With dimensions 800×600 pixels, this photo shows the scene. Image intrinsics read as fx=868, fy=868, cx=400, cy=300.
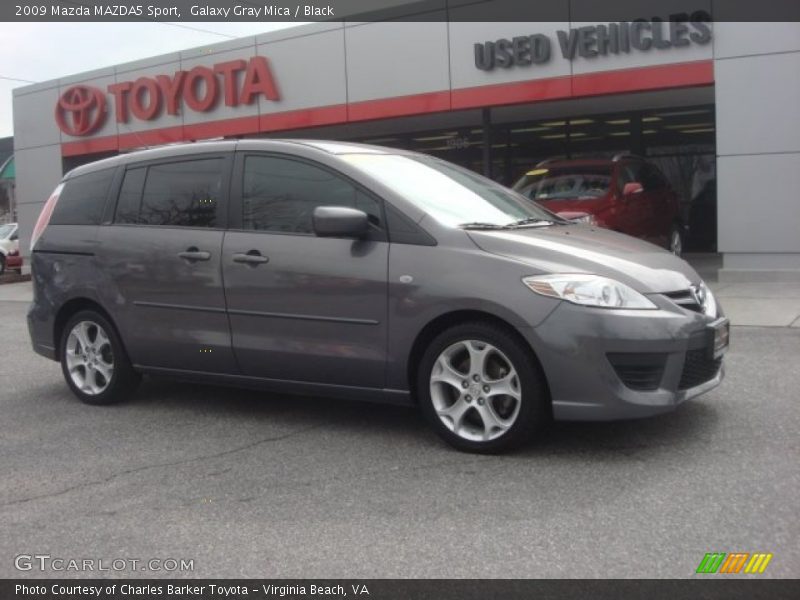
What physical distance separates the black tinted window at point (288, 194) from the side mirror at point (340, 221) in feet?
0.64

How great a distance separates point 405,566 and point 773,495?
67.7 inches

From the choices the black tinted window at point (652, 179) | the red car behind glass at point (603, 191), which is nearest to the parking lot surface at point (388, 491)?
the red car behind glass at point (603, 191)

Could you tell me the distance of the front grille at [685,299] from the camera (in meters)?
4.45

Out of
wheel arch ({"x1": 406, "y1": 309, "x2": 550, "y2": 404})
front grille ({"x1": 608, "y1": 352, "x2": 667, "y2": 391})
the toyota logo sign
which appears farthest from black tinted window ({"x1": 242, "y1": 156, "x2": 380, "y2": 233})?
the toyota logo sign

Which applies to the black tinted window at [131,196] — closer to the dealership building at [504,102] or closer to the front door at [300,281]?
the front door at [300,281]

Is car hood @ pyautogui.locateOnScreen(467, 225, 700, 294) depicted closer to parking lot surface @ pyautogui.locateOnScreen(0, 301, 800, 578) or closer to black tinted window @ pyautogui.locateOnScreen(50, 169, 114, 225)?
parking lot surface @ pyautogui.locateOnScreen(0, 301, 800, 578)

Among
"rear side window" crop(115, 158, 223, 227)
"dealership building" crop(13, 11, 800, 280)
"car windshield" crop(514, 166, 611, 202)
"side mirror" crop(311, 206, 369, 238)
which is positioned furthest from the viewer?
"dealership building" crop(13, 11, 800, 280)

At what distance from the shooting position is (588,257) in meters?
4.47

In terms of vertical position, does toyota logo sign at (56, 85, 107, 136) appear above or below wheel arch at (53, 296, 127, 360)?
above

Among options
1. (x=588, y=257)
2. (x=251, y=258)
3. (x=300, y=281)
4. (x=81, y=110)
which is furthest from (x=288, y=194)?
(x=81, y=110)

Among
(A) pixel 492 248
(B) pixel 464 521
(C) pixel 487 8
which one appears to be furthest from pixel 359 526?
(C) pixel 487 8

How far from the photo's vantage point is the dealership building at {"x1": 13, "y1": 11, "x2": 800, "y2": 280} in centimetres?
1216

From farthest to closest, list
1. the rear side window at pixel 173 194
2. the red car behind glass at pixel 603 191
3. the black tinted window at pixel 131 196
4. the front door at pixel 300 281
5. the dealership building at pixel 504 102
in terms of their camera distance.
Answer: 1. the dealership building at pixel 504 102
2. the red car behind glass at pixel 603 191
3. the black tinted window at pixel 131 196
4. the rear side window at pixel 173 194
5. the front door at pixel 300 281

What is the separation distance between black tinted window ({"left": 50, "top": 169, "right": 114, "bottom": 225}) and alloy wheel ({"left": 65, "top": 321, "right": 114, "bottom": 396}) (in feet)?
2.45
